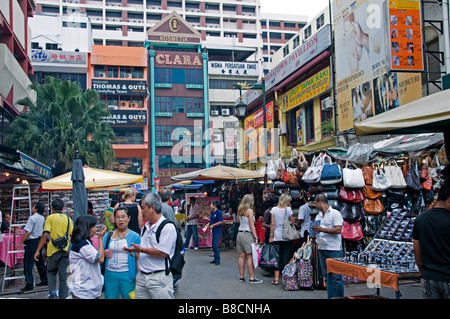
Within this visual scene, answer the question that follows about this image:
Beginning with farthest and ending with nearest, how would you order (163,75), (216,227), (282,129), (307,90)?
1. (163,75)
2. (282,129)
3. (307,90)
4. (216,227)

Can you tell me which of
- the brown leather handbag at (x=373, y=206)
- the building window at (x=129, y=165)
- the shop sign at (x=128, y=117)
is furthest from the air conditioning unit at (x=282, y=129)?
the building window at (x=129, y=165)

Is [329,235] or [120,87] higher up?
[120,87]

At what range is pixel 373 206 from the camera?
28.6ft

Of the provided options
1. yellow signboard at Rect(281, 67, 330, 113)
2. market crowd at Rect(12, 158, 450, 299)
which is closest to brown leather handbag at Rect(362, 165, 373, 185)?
market crowd at Rect(12, 158, 450, 299)

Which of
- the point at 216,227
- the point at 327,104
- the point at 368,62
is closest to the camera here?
the point at 216,227

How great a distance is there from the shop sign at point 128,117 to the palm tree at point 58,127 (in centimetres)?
2480

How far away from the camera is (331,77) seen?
17.1m

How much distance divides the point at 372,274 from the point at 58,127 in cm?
2078

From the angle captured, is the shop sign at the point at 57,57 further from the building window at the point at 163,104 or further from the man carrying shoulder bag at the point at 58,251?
the man carrying shoulder bag at the point at 58,251

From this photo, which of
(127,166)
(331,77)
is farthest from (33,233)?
(127,166)

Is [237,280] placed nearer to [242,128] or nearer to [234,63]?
[242,128]

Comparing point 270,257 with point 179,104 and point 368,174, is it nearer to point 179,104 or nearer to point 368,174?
point 368,174

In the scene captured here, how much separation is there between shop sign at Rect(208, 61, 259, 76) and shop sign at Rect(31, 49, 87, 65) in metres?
16.2

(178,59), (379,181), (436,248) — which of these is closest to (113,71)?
(178,59)
